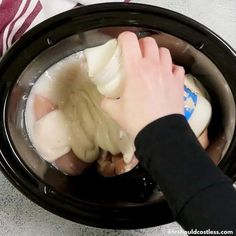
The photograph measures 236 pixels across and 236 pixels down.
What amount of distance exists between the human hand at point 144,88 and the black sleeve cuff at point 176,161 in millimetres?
24

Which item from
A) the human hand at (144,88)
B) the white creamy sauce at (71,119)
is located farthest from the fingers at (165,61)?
the white creamy sauce at (71,119)

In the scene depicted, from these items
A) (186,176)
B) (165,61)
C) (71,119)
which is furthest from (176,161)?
(71,119)

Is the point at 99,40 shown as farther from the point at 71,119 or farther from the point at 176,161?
the point at 176,161

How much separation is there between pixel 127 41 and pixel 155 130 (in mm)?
132

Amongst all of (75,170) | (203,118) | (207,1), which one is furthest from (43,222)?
(207,1)

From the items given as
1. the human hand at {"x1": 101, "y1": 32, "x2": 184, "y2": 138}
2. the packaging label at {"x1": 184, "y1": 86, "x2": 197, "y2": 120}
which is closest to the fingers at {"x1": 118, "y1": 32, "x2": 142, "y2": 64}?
the human hand at {"x1": 101, "y1": 32, "x2": 184, "y2": 138}

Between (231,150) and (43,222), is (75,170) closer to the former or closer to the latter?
(43,222)

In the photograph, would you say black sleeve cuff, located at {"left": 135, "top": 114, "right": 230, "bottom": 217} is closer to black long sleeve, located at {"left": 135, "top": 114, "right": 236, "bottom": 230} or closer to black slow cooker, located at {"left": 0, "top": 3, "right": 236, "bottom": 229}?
black long sleeve, located at {"left": 135, "top": 114, "right": 236, "bottom": 230}

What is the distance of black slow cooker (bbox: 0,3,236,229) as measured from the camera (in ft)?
1.99

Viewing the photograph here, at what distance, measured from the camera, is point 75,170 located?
730 millimetres

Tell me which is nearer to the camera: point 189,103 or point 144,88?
point 144,88

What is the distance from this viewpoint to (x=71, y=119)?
2.34 ft

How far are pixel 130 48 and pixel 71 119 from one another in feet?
0.67

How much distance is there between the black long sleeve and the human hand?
2 cm
